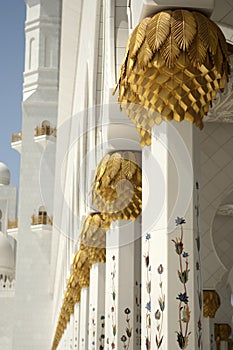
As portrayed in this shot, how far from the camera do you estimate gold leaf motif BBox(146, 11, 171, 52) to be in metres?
3.21

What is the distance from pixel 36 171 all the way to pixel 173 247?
1938cm

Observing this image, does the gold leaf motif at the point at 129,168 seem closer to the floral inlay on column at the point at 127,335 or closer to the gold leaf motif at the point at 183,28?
the floral inlay on column at the point at 127,335

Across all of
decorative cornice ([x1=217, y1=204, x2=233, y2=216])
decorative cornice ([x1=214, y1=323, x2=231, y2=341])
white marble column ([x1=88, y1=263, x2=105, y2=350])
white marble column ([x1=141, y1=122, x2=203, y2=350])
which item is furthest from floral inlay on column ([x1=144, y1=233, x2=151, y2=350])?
decorative cornice ([x1=214, y1=323, x2=231, y2=341])

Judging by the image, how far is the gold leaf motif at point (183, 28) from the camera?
125 inches

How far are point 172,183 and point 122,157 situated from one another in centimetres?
203

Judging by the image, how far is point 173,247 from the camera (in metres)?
3.17

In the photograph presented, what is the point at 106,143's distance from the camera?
5.21 meters

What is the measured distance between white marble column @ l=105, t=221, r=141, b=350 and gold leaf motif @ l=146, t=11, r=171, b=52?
2336 millimetres

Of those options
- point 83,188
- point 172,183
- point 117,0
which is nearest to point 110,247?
point 117,0

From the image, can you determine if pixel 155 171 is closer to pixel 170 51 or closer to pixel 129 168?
pixel 170 51

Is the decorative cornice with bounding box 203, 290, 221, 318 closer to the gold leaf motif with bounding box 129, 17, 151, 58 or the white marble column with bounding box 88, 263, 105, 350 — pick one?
the white marble column with bounding box 88, 263, 105, 350

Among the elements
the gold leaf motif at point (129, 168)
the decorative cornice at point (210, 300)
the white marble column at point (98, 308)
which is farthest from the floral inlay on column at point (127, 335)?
the decorative cornice at point (210, 300)

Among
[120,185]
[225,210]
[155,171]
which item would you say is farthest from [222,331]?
[155,171]

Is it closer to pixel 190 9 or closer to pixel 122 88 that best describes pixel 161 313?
pixel 122 88
